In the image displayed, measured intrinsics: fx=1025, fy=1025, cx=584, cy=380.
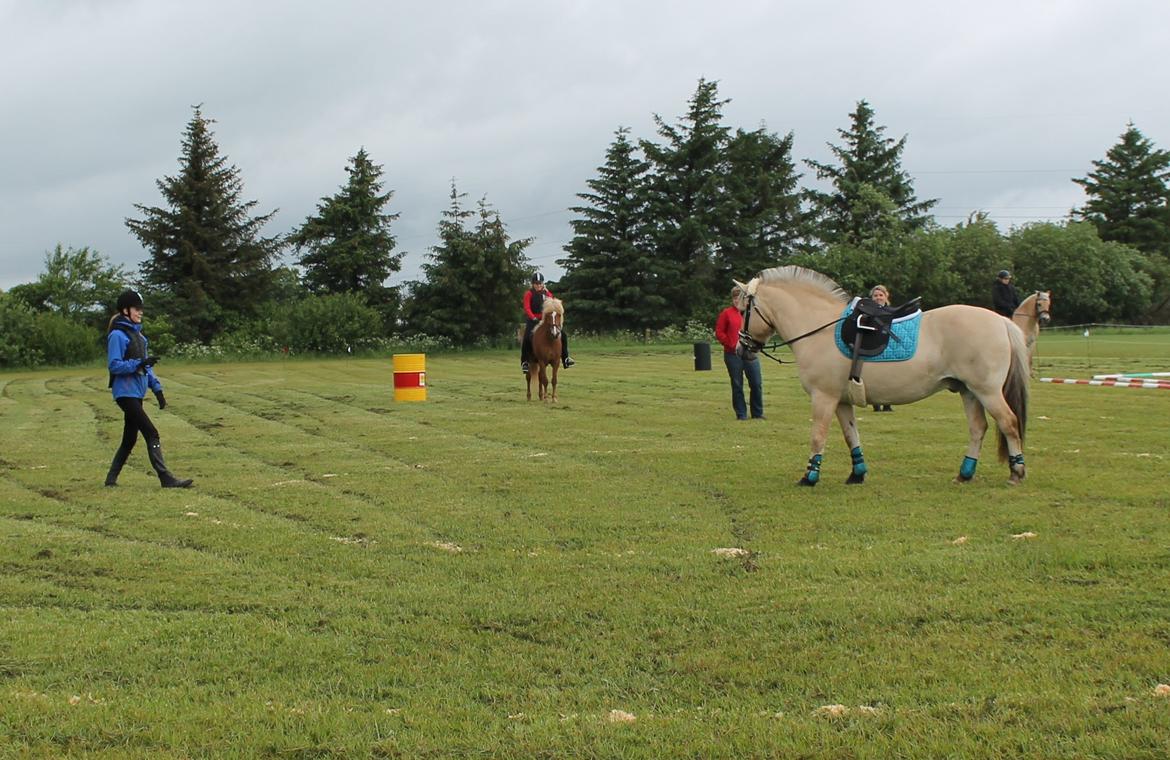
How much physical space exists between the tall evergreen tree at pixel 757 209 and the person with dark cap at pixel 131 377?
5911 centimetres

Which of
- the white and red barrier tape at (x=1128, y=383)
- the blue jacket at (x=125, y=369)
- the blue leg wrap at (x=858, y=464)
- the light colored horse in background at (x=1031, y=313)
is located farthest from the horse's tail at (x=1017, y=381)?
the white and red barrier tape at (x=1128, y=383)

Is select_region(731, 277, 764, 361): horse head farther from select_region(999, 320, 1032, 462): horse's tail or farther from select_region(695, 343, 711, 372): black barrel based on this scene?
select_region(695, 343, 711, 372): black barrel

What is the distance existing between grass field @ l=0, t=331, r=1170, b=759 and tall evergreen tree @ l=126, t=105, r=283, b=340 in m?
54.2

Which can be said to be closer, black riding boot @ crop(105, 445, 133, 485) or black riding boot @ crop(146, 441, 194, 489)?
black riding boot @ crop(146, 441, 194, 489)

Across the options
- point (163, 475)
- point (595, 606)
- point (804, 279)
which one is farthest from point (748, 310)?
point (163, 475)

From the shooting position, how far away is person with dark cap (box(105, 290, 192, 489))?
1152cm

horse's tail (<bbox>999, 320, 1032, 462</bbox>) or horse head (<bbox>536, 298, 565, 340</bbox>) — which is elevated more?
horse head (<bbox>536, 298, 565, 340</bbox>)

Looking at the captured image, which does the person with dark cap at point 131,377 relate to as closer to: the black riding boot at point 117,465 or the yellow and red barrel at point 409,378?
the black riding boot at point 117,465

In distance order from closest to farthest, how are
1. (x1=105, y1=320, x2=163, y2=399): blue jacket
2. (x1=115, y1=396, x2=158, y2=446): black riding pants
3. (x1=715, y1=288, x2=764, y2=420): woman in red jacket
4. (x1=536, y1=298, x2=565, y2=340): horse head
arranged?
(x1=105, y1=320, x2=163, y2=399): blue jacket
(x1=115, y1=396, x2=158, y2=446): black riding pants
(x1=715, y1=288, x2=764, y2=420): woman in red jacket
(x1=536, y1=298, x2=565, y2=340): horse head

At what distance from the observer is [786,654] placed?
5.38m

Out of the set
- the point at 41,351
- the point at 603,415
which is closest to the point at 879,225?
the point at 41,351

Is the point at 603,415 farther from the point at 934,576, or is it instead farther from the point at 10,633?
the point at 10,633

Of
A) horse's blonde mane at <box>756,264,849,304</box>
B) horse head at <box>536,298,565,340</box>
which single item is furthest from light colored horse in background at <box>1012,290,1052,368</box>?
Answer: horse's blonde mane at <box>756,264,849,304</box>

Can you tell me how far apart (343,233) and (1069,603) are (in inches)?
2675
